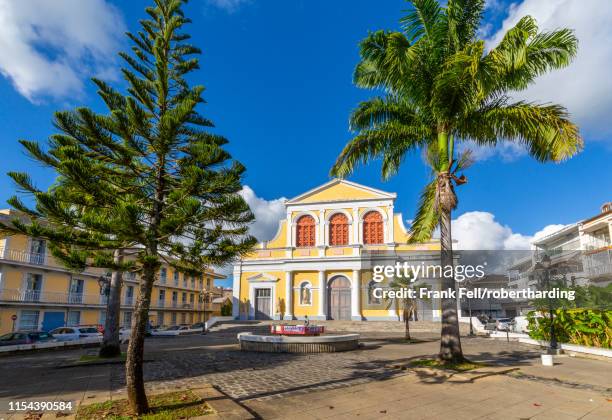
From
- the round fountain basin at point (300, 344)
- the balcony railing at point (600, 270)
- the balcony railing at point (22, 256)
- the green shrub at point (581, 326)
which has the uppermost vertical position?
the balcony railing at point (22, 256)

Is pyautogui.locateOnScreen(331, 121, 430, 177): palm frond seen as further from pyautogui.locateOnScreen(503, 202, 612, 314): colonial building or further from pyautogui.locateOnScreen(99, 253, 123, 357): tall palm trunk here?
pyautogui.locateOnScreen(503, 202, 612, 314): colonial building

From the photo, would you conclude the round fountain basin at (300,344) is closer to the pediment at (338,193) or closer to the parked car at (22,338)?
the parked car at (22,338)

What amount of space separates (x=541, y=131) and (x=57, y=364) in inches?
621

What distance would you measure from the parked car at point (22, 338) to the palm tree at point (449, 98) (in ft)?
57.1

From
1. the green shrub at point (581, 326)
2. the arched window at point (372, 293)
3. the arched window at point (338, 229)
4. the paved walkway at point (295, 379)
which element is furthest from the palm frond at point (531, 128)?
the arched window at point (338, 229)

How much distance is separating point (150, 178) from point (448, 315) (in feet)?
27.1

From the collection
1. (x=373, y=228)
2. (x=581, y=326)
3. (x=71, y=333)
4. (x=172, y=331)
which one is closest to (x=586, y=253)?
(x=373, y=228)

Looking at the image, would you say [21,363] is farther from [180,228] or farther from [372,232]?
[372,232]

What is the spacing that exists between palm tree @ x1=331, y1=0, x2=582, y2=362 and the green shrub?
6980 mm

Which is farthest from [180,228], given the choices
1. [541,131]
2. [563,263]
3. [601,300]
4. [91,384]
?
[563,263]

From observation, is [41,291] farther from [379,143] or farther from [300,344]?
[379,143]

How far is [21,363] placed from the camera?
1216cm

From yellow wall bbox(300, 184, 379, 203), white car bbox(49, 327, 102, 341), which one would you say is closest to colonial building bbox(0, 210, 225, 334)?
white car bbox(49, 327, 102, 341)

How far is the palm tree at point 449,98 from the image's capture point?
9.10 metres
